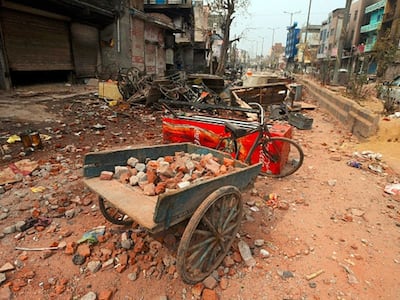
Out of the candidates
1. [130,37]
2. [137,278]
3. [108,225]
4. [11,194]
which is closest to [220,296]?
[137,278]

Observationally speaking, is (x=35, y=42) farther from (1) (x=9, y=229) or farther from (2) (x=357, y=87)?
(2) (x=357, y=87)

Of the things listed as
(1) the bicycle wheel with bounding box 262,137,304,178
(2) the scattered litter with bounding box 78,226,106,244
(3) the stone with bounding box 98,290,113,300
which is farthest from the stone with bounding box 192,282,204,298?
(1) the bicycle wheel with bounding box 262,137,304,178

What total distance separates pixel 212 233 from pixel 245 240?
0.65 m

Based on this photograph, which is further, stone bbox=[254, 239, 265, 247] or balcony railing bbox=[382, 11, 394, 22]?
balcony railing bbox=[382, 11, 394, 22]

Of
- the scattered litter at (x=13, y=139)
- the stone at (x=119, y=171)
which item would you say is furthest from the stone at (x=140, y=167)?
the scattered litter at (x=13, y=139)

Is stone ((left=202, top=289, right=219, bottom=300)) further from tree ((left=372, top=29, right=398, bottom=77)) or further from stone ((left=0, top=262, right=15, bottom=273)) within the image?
tree ((left=372, top=29, right=398, bottom=77))

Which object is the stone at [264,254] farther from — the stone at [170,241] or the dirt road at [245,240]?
the stone at [170,241]

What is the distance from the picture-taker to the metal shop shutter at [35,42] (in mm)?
8062

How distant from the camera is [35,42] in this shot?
29.3 feet

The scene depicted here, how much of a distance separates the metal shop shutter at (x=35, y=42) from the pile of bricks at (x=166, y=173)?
844cm

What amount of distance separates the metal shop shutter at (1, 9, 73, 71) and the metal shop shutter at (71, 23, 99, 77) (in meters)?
0.36

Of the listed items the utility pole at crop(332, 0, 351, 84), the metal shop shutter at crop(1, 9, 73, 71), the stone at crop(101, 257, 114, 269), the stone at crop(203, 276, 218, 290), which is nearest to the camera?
the stone at crop(203, 276, 218, 290)

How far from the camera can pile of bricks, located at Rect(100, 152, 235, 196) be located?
7.09 feet

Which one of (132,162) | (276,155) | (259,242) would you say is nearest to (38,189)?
(132,162)
